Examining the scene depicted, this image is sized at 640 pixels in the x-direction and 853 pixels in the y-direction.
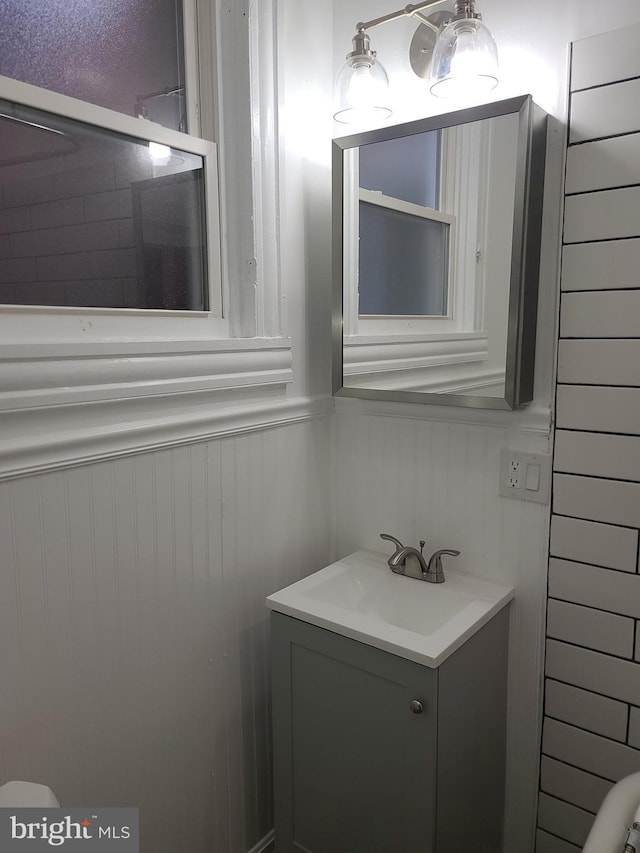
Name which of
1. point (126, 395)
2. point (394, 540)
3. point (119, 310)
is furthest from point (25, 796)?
point (394, 540)

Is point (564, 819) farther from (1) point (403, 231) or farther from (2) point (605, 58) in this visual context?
(2) point (605, 58)

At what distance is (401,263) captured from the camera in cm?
159

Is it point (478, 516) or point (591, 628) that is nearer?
point (591, 628)

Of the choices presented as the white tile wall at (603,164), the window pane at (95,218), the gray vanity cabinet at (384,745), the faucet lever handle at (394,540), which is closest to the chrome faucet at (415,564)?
the faucet lever handle at (394,540)

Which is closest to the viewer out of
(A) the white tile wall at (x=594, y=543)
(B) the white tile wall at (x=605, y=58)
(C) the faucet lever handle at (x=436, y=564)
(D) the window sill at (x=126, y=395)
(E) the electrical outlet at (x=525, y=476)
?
(D) the window sill at (x=126, y=395)

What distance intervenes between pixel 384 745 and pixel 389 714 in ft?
0.24

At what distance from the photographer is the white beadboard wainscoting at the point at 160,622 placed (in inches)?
45.4

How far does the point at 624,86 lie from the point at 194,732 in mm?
1643

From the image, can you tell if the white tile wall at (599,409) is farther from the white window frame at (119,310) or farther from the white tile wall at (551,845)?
the white tile wall at (551,845)

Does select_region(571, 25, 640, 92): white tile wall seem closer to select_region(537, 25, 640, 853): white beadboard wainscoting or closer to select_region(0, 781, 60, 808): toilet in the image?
select_region(537, 25, 640, 853): white beadboard wainscoting

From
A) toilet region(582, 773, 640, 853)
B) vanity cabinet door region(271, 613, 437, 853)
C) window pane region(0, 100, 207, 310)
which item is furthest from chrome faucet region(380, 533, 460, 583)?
window pane region(0, 100, 207, 310)

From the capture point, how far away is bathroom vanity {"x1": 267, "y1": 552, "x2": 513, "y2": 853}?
1.31 meters

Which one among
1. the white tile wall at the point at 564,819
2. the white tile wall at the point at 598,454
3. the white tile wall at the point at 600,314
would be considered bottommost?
the white tile wall at the point at 564,819

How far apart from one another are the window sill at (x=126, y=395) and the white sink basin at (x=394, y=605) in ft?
1.43
